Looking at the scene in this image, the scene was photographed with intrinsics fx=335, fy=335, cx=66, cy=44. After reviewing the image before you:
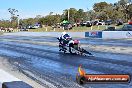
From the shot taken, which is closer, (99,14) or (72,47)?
(72,47)

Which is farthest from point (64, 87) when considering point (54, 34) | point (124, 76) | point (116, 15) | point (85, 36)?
point (116, 15)

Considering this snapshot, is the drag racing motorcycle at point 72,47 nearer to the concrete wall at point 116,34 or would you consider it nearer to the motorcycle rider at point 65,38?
the motorcycle rider at point 65,38

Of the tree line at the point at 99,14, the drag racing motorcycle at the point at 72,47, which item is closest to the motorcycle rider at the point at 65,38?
the drag racing motorcycle at the point at 72,47

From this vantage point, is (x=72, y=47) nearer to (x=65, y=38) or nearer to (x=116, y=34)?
(x=65, y=38)

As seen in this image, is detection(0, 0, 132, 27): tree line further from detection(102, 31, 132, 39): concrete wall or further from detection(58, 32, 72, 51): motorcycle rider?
detection(58, 32, 72, 51): motorcycle rider

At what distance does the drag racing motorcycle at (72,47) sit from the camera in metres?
21.3

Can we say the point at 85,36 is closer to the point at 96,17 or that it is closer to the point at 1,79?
the point at 1,79

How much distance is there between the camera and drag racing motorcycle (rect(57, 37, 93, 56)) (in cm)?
2134

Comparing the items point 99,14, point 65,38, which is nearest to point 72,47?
point 65,38

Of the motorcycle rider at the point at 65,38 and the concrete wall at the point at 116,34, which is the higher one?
the motorcycle rider at the point at 65,38

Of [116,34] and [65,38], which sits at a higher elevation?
[65,38]

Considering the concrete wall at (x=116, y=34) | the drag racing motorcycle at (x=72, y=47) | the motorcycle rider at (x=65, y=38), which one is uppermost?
the motorcycle rider at (x=65, y=38)

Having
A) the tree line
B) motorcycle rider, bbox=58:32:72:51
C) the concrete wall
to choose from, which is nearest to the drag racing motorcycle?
motorcycle rider, bbox=58:32:72:51

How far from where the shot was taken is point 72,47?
A: 21.9 metres
